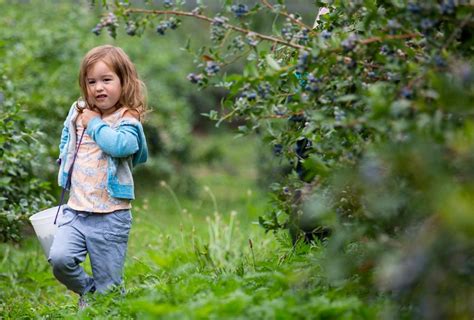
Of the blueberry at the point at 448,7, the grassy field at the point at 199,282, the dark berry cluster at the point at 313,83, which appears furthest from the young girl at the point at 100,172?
the blueberry at the point at 448,7

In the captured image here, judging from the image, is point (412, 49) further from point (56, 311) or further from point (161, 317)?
point (56, 311)

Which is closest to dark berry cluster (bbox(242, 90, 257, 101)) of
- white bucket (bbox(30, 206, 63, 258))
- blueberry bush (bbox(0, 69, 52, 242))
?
white bucket (bbox(30, 206, 63, 258))

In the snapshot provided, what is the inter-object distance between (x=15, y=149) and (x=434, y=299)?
330 centimetres

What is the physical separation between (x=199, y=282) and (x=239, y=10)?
1.08m

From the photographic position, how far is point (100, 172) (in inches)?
162

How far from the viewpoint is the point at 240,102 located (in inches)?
129

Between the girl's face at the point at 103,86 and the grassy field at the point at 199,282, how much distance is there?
2.95ft

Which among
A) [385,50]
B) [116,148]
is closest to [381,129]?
[385,50]

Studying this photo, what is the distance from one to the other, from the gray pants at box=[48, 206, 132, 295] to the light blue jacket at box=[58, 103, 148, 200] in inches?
5.6

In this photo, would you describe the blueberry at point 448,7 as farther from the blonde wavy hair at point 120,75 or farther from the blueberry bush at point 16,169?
the blueberry bush at point 16,169

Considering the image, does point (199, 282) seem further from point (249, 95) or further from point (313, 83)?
point (313, 83)

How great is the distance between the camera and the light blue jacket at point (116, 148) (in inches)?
157

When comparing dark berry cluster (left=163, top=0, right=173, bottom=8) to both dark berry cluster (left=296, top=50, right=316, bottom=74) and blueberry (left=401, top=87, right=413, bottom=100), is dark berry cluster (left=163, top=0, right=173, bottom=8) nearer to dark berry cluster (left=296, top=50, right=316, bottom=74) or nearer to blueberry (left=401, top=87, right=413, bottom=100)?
dark berry cluster (left=296, top=50, right=316, bottom=74)

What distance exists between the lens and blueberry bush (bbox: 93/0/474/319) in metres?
2.46
